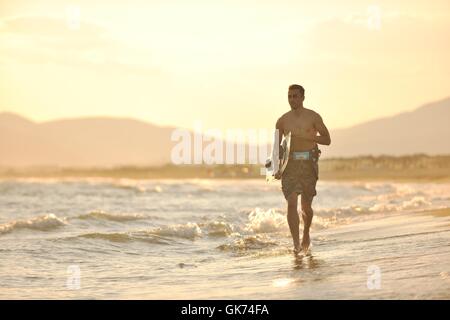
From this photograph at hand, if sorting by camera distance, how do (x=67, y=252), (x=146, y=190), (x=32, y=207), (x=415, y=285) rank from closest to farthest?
(x=415, y=285), (x=67, y=252), (x=32, y=207), (x=146, y=190)

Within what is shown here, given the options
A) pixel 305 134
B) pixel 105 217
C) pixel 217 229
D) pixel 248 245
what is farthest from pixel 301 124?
pixel 105 217

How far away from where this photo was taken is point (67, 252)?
31.8ft

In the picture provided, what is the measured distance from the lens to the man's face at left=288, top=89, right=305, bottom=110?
28.8ft

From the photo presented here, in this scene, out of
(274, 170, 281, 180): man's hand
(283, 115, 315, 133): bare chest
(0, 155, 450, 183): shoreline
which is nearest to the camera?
(283, 115, 315, 133): bare chest

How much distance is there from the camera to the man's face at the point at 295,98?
345 inches

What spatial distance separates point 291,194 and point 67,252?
2.78m

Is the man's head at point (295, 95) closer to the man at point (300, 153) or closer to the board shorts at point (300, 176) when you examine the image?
the man at point (300, 153)

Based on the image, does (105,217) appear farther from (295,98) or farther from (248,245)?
(295,98)

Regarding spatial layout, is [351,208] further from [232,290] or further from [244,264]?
[232,290]

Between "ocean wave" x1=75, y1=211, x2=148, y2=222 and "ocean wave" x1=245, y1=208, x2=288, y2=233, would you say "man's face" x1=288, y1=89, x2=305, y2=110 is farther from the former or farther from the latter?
"ocean wave" x1=75, y1=211, x2=148, y2=222

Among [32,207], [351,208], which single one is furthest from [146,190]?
[351,208]

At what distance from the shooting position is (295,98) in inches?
346

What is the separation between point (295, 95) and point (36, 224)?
5.88m

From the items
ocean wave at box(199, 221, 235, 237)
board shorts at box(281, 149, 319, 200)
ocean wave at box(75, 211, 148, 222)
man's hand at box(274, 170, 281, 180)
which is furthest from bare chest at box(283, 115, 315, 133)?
ocean wave at box(75, 211, 148, 222)
